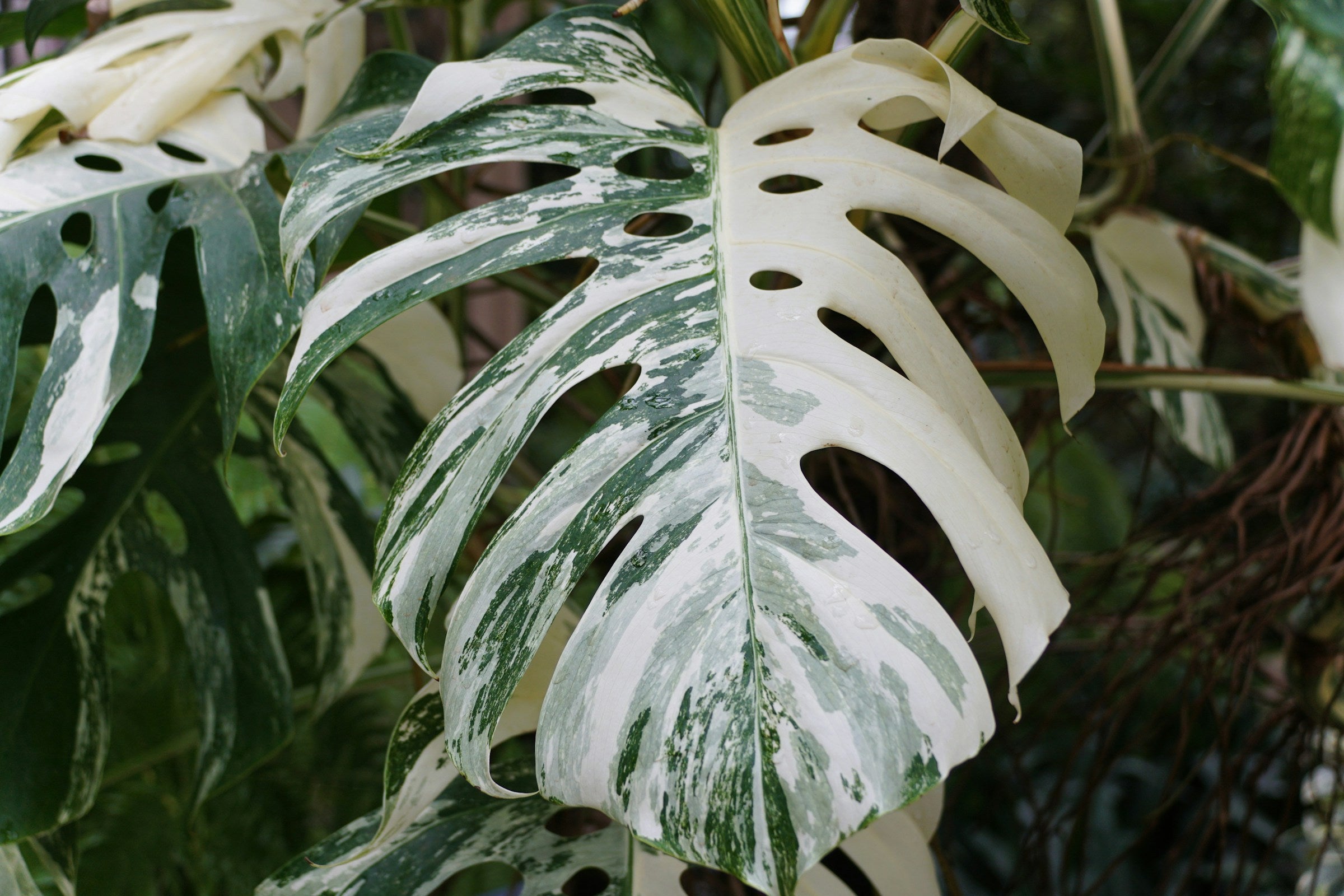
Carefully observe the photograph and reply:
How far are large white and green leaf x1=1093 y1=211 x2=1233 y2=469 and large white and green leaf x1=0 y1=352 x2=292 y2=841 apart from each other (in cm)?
69

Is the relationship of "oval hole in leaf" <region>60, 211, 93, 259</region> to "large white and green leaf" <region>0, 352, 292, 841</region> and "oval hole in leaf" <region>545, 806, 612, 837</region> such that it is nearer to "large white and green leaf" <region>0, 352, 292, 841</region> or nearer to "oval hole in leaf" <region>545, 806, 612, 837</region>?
"large white and green leaf" <region>0, 352, 292, 841</region>

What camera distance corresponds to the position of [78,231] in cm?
52

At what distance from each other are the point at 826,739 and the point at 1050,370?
385mm

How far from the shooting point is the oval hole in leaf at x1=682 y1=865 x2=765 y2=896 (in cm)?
60

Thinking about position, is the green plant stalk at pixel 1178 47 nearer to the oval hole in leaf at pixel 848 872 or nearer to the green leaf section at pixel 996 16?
the green leaf section at pixel 996 16

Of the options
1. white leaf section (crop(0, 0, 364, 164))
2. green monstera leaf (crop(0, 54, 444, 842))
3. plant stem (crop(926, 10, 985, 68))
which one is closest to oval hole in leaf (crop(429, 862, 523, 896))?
green monstera leaf (crop(0, 54, 444, 842))

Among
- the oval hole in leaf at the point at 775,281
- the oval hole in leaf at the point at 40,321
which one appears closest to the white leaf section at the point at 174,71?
the oval hole in leaf at the point at 40,321

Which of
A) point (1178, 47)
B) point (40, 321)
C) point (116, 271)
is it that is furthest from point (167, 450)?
point (1178, 47)

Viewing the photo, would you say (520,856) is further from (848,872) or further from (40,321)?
(40,321)

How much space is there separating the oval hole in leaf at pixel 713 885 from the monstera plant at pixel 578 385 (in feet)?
0.23

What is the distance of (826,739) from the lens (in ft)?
0.79

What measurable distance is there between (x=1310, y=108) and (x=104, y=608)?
70cm

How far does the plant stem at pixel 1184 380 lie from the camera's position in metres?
0.54

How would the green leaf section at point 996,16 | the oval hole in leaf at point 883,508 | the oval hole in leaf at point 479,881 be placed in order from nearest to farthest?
the green leaf section at point 996,16 < the oval hole in leaf at point 883,508 < the oval hole in leaf at point 479,881
